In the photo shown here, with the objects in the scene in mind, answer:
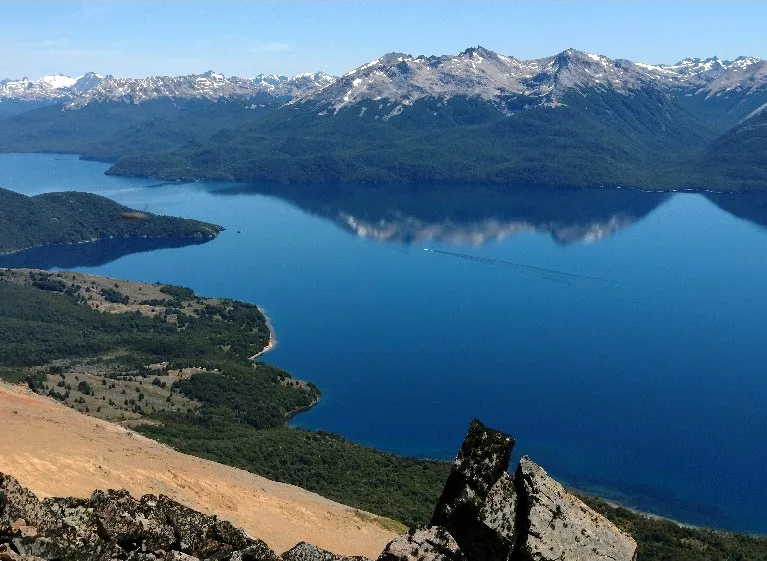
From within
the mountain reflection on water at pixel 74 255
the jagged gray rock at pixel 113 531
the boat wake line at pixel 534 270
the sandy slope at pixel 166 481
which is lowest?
the mountain reflection on water at pixel 74 255

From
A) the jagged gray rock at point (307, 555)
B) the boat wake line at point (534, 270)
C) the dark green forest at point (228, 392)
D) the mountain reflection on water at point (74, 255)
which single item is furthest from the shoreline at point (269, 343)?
the jagged gray rock at point (307, 555)

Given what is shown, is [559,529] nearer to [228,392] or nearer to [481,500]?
[481,500]

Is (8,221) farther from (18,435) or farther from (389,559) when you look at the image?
(389,559)

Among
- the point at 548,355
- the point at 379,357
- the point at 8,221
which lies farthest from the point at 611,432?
the point at 8,221

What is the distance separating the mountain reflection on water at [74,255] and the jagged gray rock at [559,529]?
580 ft

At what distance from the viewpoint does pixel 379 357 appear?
10712cm

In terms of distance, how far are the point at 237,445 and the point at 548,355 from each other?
2310 inches

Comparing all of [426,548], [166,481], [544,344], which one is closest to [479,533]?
[426,548]

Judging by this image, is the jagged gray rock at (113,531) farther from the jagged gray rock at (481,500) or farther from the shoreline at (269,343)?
the shoreline at (269,343)

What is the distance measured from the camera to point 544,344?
113562 mm

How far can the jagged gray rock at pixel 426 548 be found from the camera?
41.1ft

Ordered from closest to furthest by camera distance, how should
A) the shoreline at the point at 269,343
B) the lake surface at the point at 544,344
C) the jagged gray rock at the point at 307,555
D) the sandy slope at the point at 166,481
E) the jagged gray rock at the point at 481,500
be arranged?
the jagged gray rock at the point at 481,500 < the jagged gray rock at the point at 307,555 < the sandy slope at the point at 166,481 < the lake surface at the point at 544,344 < the shoreline at the point at 269,343

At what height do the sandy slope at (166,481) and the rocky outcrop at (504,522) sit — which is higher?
the rocky outcrop at (504,522)

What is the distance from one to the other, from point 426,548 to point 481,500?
1.23 metres
